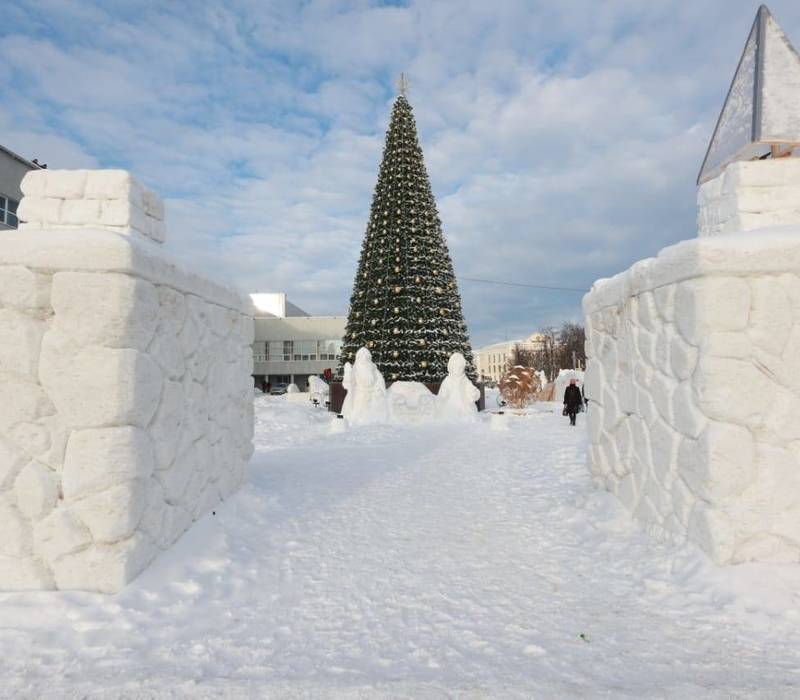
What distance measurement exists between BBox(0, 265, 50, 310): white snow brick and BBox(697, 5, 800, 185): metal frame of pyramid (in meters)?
5.46

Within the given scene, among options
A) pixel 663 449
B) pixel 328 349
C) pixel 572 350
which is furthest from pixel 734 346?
pixel 572 350

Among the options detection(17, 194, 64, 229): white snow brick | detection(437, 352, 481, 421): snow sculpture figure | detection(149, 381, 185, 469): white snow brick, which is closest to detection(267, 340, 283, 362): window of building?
detection(437, 352, 481, 421): snow sculpture figure

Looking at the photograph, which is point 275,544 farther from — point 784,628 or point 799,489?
point 799,489

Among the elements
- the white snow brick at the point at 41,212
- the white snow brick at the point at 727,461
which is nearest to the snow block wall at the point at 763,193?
the white snow brick at the point at 727,461

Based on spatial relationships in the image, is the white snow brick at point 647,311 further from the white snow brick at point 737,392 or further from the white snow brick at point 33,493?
the white snow brick at point 33,493

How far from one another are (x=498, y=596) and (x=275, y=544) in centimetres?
175

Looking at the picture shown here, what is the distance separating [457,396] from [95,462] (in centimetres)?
1159

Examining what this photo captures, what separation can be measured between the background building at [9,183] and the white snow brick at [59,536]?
24.9 metres

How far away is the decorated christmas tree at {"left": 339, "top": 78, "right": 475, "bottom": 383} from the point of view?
17.0 m

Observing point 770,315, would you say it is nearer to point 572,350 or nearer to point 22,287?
point 22,287

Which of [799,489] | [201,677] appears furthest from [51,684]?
[799,489]

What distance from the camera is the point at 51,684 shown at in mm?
2180

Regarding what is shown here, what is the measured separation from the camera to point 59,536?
2967 millimetres

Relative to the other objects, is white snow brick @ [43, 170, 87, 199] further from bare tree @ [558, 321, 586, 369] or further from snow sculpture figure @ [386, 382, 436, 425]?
bare tree @ [558, 321, 586, 369]
